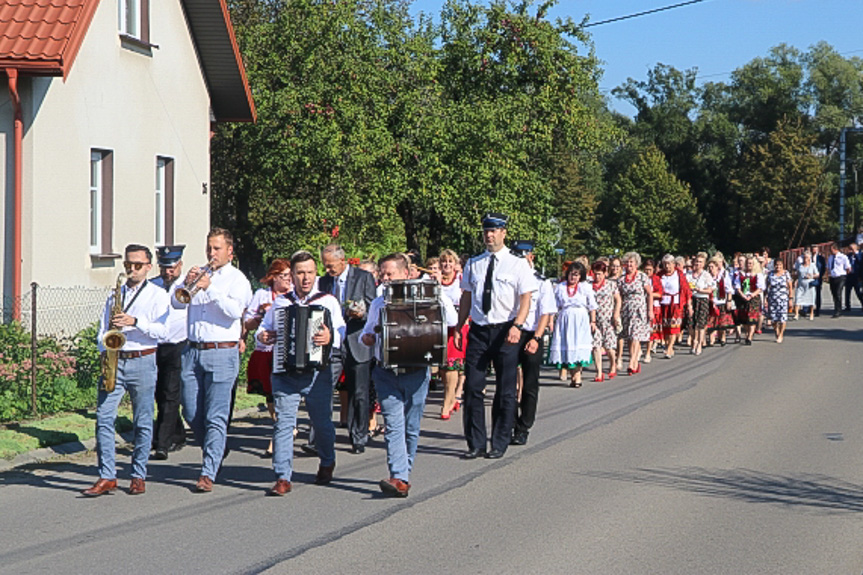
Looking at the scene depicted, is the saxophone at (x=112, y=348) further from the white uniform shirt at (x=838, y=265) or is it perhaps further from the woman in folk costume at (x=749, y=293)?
the white uniform shirt at (x=838, y=265)

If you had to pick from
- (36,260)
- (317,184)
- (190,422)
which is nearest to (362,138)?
(317,184)

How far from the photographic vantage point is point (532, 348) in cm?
1102

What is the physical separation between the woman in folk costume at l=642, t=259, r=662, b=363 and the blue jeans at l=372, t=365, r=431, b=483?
457 inches

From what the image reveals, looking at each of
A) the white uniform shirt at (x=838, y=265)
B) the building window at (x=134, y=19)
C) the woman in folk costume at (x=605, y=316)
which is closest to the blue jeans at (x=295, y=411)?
the woman in folk costume at (x=605, y=316)

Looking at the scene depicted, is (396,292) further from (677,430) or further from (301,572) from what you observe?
(677,430)

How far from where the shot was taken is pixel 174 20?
21.2m

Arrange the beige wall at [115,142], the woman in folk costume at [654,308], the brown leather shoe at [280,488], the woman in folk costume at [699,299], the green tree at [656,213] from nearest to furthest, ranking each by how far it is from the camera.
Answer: the brown leather shoe at [280,488]
the beige wall at [115,142]
the woman in folk costume at [654,308]
the woman in folk costume at [699,299]
the green tree at [656,213]

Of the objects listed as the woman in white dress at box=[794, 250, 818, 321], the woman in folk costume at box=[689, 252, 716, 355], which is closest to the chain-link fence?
the woman in folk costume at box=[689, 252, 716, 355]

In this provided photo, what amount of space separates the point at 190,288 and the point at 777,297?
60.8ft

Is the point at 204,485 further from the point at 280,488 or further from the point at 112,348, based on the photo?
the point at 112,348

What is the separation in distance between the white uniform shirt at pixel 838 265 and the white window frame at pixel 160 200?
752 inches

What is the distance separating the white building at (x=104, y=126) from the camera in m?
16.5

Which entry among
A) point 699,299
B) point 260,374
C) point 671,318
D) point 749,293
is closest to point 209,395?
point 260,374

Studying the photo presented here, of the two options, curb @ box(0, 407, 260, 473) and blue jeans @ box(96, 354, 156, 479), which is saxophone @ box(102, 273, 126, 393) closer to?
blue jeans @ box(96, 354, 156, 479)
